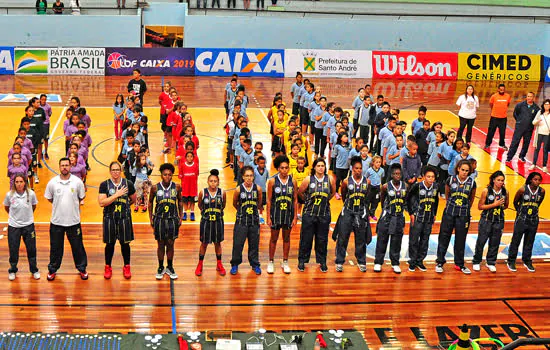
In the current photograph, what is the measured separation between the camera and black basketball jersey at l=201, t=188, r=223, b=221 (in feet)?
36.7

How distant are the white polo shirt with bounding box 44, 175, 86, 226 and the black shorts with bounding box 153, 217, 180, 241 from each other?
1.21 m

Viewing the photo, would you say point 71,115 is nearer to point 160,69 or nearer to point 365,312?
point 365,312

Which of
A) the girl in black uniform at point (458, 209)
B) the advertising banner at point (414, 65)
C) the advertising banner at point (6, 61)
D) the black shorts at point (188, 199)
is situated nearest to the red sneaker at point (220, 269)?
the black shorts at point (188, 199)

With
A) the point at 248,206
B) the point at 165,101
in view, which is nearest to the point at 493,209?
the point at 248,206

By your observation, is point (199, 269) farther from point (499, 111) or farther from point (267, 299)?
point (499, 111)

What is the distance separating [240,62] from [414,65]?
24.9ft

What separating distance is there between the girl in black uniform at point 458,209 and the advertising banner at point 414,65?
20280 millimetres

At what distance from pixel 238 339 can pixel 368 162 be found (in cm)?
669

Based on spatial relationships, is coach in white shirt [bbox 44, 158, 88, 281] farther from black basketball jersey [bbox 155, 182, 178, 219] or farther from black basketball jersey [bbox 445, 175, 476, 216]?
black basketball jersey [bbox 445, 175, 476, 216]

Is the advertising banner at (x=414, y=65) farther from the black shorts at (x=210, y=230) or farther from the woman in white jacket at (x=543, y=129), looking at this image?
the black shorts at (x=210, y=230)

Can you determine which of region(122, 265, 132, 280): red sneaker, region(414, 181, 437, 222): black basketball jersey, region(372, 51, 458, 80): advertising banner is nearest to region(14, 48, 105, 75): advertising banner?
region(372, 51, 458, 80): advertising banner

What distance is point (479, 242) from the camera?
12078mm

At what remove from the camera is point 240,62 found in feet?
102

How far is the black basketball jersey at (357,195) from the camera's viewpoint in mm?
11641
